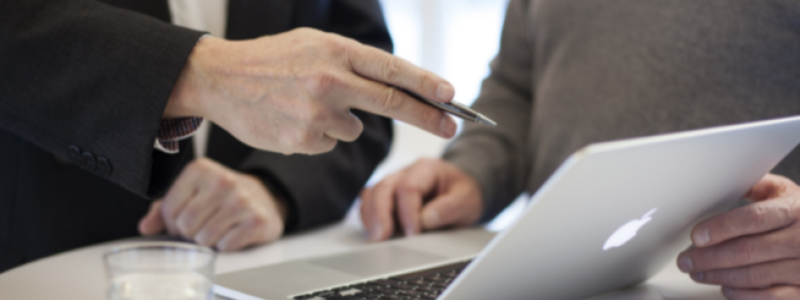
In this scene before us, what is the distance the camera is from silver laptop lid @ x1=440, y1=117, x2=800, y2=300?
0.37 m

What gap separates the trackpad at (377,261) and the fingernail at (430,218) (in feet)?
0.45

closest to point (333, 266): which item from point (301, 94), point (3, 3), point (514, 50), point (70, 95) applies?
point (301, 94)

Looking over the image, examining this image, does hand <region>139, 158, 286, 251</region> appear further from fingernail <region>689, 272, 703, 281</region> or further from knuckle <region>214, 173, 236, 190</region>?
fingernail <region>689, 272, 703, 281</region>

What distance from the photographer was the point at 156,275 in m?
0.41

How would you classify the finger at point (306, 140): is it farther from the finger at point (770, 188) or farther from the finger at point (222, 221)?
the finger at point (770, 188)

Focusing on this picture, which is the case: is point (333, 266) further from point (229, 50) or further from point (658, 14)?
point (658, 14)

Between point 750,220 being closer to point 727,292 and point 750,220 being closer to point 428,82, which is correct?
point 727,292

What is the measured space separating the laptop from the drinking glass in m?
0.11

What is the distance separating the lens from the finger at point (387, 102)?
57 centimetres

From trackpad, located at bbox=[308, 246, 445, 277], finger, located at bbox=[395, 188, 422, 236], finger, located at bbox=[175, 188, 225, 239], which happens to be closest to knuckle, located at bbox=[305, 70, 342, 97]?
trackpad, located at bbox=[308, 246, 445, 277]

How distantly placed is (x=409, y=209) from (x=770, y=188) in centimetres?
52

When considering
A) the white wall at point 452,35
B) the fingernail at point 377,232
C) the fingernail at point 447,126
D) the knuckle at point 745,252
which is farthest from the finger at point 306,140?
the white wall at point 452,35

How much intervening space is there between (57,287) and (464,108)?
0.46 m

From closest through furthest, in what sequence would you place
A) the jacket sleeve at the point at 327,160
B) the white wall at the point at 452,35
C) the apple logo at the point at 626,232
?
the apple logo at the point at 626,232, the jacket sleeve at the point at 327,160, the white wall at the point at 452,35
